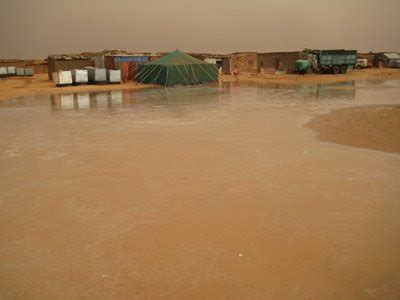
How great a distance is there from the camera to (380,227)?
5312 mm

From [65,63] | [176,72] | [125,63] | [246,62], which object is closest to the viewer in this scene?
[176,72]

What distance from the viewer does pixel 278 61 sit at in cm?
4906

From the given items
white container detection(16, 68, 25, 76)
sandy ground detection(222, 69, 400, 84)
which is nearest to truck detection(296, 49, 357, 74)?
sandy ground detection(222, 69, 400, 84)

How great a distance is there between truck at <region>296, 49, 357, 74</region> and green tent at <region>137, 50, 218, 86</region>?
530 inches

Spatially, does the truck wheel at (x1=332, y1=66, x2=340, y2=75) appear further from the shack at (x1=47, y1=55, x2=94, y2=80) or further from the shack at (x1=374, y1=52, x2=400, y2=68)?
the shack at (x1=47, y1=55, x2=94, y2=80)

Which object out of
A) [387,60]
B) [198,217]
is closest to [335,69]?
[387,60]

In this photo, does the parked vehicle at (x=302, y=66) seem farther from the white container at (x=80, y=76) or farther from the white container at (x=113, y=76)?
the white container at (x=80, y=76)

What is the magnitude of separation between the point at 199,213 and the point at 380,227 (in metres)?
2.56

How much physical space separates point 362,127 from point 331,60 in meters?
33.4

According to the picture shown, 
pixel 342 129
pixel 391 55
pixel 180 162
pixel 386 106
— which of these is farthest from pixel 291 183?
pixel 391 55

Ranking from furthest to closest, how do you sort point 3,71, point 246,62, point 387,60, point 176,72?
1. point 387,60
2. point 246,62
3. point 3,71
4. point 176,72

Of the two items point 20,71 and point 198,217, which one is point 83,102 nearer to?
point 198,217

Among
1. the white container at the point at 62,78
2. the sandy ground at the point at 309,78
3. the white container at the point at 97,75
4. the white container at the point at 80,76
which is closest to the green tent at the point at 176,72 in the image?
the white container at the point at 97,75

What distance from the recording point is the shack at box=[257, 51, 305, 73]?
4697 centimetres
